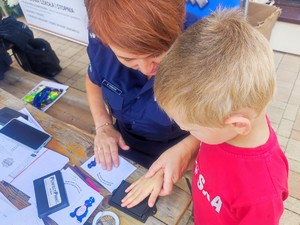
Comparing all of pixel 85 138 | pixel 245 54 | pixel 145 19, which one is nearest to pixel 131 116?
pixel 85 138

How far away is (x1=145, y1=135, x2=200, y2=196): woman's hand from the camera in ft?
2.44

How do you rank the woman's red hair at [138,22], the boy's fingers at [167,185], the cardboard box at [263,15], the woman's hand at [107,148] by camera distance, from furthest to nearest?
the cardboard box at [263,15] → the woman's hand at [107,148] → the boy's fingers at [167,185] → the woman's red hair at [138,22]

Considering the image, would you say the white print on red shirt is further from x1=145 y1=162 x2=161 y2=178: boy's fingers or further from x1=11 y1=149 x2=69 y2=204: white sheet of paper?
x1=11 y1=149 x2=69 y2=204: white sheet of paper

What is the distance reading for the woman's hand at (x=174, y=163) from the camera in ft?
2.44

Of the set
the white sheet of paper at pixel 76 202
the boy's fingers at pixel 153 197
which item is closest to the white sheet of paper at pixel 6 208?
the white sheet of paper at pixel 76 202

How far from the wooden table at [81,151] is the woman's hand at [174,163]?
4 cm

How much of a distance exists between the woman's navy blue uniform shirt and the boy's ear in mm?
399

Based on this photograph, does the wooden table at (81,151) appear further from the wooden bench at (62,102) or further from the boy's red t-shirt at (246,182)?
the wooden bench at (62,102)

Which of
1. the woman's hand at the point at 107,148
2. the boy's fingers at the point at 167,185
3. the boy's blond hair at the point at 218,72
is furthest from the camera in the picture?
the woman's hand at the point at 107,148

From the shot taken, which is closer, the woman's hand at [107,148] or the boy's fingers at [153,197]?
the boy's fingers at [153,197]

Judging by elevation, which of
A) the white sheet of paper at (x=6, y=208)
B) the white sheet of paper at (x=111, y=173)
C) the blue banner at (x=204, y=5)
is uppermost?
the blue banner at (x=204, y=5)

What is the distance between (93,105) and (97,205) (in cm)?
50

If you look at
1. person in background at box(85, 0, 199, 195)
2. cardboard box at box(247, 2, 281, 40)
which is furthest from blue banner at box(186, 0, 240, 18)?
person in background at box(85, 0, 199, 195)

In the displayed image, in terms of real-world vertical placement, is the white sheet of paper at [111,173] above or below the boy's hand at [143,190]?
below
